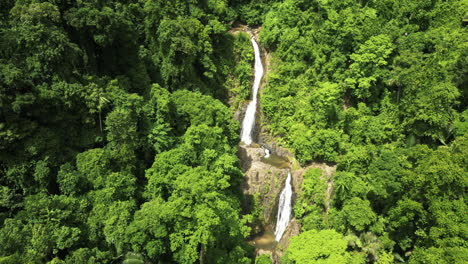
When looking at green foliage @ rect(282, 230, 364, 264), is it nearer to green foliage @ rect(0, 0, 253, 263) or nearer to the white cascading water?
green foliage @ rect(0, 0, 253, 263)

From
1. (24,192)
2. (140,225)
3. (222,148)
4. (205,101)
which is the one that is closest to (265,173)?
(222,148)

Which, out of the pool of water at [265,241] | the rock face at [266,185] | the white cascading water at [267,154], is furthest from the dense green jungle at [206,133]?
the pool of water at [265,241]

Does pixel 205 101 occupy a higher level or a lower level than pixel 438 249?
higher

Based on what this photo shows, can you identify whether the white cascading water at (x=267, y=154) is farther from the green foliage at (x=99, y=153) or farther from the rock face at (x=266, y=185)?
the green foliage at (x=99, y=153)

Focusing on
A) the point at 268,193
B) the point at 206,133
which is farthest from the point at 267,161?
the point at 206,133

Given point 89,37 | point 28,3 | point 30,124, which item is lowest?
point 30,124

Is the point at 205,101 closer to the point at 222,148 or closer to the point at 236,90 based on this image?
the point at 222,148

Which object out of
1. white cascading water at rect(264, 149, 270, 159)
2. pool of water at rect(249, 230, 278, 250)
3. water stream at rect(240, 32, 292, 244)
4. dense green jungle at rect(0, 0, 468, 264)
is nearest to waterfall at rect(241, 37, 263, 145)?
water stream at rect(240, 32, 292, 244)

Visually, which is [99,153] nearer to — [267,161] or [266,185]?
[266,185]
